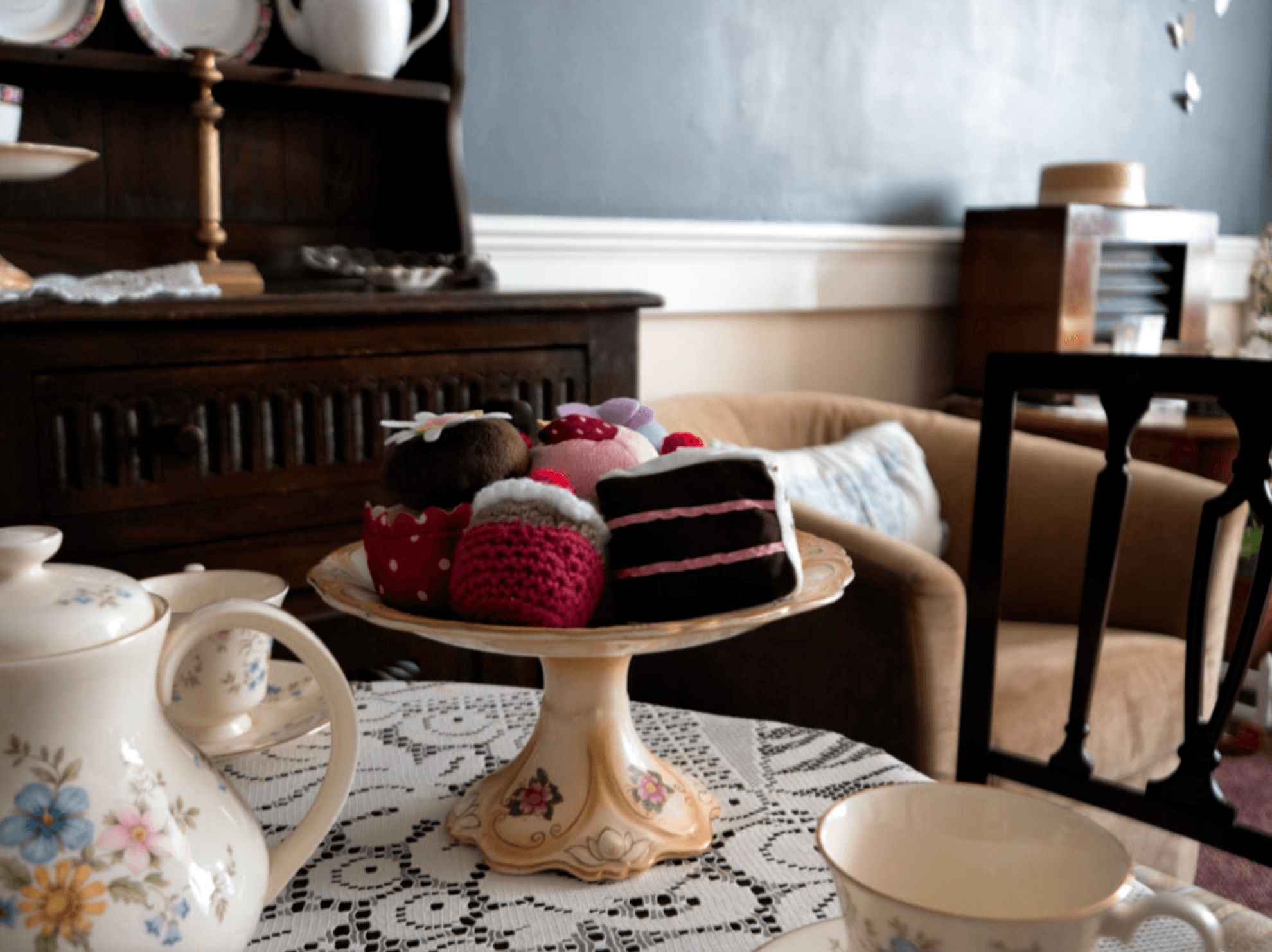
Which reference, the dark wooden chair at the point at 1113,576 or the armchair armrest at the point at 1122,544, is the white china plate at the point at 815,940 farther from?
the armchair armrest at the point at 1122,544

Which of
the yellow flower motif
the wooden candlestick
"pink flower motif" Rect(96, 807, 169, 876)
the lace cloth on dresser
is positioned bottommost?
the yellow flower motif

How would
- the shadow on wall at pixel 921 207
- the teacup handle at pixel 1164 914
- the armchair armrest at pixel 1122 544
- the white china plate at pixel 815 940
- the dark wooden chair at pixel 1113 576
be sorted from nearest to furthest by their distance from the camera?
the teacup handle at pixel 1164 914 → the white china plate at pixel 815 940 → the dark wooden chair at pixel 1113 576 → the armchair armrest at pixel 1122 544 → the shadow on wall at pixel 921 207

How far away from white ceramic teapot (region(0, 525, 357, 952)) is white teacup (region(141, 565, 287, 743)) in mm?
238

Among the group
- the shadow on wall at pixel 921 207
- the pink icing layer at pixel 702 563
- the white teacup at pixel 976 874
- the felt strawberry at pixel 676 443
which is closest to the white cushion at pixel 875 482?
the shadow on wall at pixel 921 207

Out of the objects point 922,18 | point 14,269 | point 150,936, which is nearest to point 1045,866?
point 150,936

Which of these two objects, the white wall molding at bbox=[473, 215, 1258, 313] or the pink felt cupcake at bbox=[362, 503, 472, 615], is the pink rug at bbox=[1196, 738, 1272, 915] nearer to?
the white wall molding at bbox=[473, 215, 1258, 313]

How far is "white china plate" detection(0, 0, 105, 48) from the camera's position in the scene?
4.26 feet

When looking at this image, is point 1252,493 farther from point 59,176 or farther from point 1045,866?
point 59,176

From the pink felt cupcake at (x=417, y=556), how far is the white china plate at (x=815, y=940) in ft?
0.75

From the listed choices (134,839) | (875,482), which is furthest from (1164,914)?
(875,482)

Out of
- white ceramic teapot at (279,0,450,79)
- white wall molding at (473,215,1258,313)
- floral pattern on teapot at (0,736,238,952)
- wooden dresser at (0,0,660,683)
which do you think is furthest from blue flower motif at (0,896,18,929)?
white wall molding at (473,215,1258,313)

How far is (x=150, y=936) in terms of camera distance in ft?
1.35

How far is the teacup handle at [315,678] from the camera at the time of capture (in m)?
0.46

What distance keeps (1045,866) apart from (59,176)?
1.42 meters
